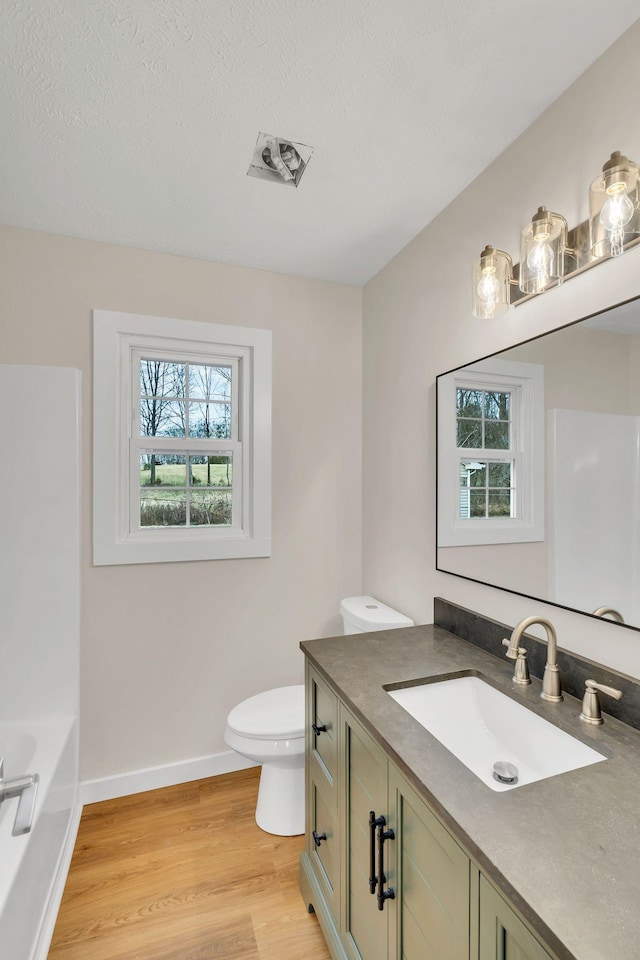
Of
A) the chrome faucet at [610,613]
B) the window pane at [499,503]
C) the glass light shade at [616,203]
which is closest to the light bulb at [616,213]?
the glass light shade at [616,203]

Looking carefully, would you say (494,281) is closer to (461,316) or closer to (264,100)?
(461,316)

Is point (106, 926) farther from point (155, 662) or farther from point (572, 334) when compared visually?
point (572, 334)

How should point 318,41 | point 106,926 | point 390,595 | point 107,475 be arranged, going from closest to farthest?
point 318,41
point 106,926
point 107,475
point 390,595

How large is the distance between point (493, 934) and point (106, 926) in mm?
1438

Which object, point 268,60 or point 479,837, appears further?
point 268,60

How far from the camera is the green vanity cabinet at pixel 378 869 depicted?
2.50 feet

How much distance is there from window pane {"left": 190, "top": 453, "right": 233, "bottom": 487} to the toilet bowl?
1.06 metres

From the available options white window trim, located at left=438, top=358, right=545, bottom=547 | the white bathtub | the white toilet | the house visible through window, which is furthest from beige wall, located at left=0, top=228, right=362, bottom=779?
the house visible through window

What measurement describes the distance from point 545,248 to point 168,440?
68.9 inches

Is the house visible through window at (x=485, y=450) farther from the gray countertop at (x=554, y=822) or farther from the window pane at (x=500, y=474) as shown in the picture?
the gray countertop at (x=554, y=822)

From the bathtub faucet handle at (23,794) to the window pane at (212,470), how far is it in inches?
52.4

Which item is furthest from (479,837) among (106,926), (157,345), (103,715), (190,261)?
(190,261)

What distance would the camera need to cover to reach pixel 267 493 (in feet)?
7.90

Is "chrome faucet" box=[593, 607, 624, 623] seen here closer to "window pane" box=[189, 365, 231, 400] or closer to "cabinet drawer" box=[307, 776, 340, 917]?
"cabinet drawer" box=[307, 776, 340, 917]
